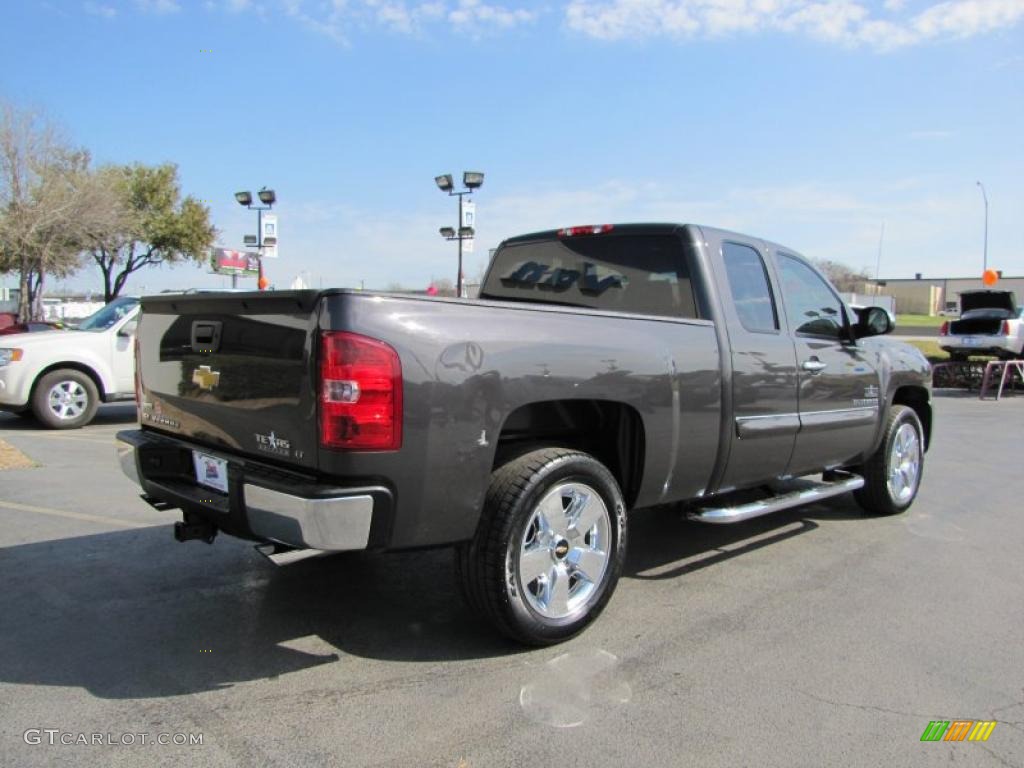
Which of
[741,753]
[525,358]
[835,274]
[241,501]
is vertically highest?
[835,274]

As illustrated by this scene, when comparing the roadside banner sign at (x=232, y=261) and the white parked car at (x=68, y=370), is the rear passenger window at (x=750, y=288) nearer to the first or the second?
the white parked car at (x=68, y=370)

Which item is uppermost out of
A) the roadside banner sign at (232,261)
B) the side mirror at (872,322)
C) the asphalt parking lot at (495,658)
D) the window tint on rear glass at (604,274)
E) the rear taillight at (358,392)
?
the roadside banner sign at (232,261)

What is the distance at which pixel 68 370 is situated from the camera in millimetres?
9898

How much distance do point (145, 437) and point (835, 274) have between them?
3677 inches

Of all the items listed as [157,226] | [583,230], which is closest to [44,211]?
[157,226]

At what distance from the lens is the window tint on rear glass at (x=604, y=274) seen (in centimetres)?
437

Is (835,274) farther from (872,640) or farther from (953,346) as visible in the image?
(872,640)

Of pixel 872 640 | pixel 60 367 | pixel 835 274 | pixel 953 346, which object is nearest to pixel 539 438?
pixel 872 640

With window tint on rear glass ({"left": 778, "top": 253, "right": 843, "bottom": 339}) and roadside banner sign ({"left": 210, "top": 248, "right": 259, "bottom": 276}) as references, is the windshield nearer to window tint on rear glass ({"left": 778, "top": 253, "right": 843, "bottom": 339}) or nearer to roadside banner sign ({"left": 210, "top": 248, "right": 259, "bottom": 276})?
window tint on rear glass ({"left": 778, "top": 253, "right": 843, "bottom": 339})

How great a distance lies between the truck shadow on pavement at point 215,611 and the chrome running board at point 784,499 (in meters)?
0.46

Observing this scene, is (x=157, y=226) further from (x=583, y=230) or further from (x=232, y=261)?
(x=583, y=230)

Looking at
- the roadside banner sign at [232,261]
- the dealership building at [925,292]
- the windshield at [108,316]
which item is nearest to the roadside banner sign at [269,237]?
the roadside banner sign at [232,261]

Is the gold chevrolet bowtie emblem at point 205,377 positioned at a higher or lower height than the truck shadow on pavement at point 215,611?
higher

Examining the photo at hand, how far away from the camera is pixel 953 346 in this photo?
57.7 ft
